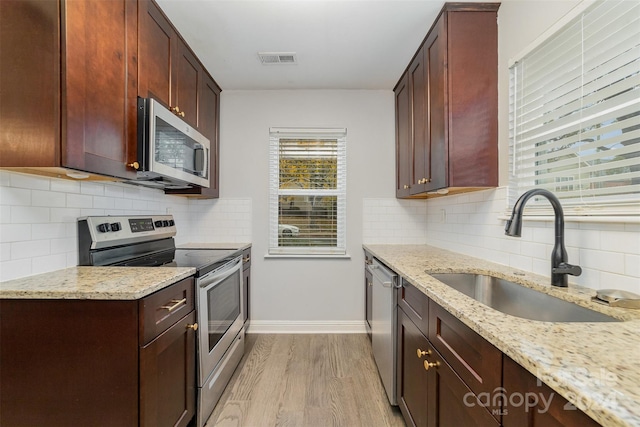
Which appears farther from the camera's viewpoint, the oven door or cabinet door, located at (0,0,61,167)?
the oven door

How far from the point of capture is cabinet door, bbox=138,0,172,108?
5.16 feet

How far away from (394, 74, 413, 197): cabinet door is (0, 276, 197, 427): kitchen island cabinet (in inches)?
83.1

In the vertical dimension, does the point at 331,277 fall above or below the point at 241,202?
below

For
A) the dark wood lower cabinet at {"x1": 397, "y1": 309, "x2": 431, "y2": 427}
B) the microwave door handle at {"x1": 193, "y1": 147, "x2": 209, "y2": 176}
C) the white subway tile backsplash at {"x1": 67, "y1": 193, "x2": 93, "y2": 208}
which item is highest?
the microwave door handle at {"x1": 193, "y1": 147, "x2": 209, "y2": 176}

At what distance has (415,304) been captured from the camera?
54.0 inches

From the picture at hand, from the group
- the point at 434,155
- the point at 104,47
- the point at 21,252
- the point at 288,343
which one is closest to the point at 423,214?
the point at 434,155

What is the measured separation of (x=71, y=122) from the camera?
43.7 inches

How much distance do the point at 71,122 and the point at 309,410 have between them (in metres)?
1.91

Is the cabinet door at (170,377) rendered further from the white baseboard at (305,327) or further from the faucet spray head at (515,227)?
the faucet spray head at (515,227)

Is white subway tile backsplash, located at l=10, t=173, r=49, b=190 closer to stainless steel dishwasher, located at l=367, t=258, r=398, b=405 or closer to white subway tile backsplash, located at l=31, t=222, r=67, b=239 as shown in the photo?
white subway tile backsplash, located at l=31, t=222, r=67, b=239

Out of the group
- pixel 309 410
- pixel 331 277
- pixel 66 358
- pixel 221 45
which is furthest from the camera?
pixel 331 277

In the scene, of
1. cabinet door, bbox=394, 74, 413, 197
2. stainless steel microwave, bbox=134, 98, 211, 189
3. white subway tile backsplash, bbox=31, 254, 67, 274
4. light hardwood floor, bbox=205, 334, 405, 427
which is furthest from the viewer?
cabinet door, bbox=394, 74, 413, 197

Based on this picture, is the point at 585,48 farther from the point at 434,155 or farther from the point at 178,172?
the point at 178,172

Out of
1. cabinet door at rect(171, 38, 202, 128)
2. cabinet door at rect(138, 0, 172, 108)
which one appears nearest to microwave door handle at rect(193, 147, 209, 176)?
cabinet door at rect(171, 38, 202, 128)
